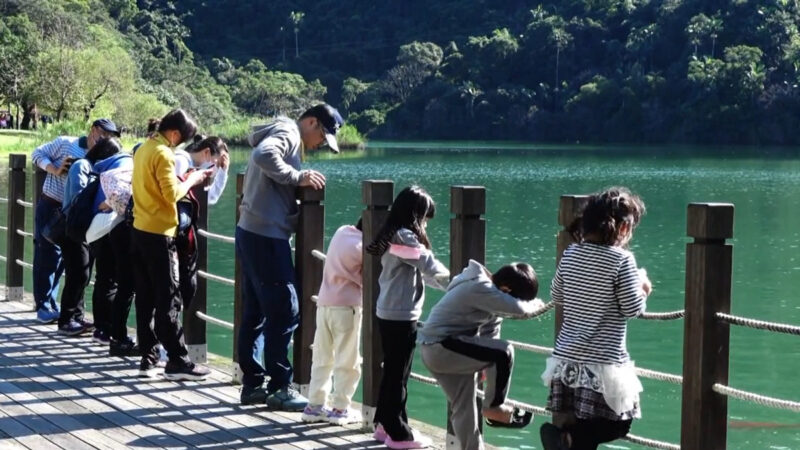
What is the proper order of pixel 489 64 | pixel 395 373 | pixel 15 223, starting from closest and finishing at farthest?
pixel 395 373, pixel 15 223, pixel 489 64

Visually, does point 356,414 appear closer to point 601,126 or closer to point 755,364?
point 755,364

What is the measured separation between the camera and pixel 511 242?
23.0m

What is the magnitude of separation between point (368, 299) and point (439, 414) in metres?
4.60

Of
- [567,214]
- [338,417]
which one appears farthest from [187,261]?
[567,214]

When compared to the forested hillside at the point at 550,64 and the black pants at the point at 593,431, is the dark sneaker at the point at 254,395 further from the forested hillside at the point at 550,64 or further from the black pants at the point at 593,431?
the forested hillside at the point at 550,64

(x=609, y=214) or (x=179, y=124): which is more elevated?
(x=179, y=124)

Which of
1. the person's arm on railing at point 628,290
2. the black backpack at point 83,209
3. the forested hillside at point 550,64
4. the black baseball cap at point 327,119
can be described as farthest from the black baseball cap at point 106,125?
the forested hillside at point 550,64

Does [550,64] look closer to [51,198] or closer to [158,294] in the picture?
[51,198]

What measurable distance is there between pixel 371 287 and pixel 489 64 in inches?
4107

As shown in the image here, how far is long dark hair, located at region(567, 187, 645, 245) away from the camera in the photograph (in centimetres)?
363

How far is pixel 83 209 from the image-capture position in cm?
661

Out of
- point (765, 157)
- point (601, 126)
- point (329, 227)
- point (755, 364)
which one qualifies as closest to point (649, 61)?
point (601, 126)

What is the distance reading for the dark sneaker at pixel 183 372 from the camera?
5.83 metres

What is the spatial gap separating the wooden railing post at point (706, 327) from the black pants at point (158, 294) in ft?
8.84
